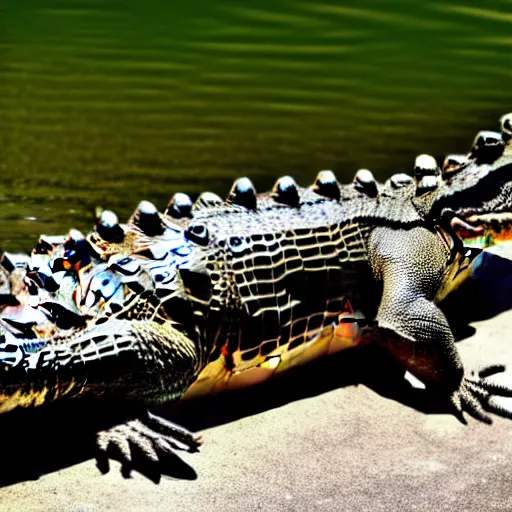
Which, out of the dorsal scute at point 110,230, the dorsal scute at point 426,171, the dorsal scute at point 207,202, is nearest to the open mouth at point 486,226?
the dorsal scute at point 426,171

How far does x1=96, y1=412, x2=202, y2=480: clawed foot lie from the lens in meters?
3.55

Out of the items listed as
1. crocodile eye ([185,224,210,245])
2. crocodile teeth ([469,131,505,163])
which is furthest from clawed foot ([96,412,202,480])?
crocodile teeth ([469,131,505,163])

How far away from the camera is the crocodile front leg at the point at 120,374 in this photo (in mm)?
3406

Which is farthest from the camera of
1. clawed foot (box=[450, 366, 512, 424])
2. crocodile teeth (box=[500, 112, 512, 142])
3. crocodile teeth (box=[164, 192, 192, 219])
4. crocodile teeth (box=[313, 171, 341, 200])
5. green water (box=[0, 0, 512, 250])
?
green water (box=[0, 0, 512, 250])

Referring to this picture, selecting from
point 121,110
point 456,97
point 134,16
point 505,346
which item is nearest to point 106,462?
point 505,346

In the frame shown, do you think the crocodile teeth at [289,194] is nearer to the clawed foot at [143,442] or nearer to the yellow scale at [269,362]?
the yellow scale at [269,362]

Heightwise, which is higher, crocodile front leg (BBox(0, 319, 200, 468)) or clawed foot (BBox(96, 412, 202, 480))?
crocodile front leg (BBox(0, 319, 200, 468))

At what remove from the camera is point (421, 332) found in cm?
415

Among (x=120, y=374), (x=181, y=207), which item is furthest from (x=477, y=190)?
(x=120, y=374)

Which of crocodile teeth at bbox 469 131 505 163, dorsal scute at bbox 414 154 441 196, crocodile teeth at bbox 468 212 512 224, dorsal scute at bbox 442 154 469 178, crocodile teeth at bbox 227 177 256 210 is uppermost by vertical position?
crocodile teeth at bbox 469 131 505 163

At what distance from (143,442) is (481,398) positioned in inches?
57.1

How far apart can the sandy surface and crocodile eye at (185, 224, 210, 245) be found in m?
0.65

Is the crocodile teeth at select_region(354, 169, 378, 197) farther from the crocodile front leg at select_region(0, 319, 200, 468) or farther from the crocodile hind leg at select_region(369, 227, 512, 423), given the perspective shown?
the crocodile front leg at select_region(0, 319, 200, 468)

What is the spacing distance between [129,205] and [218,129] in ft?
6.45
